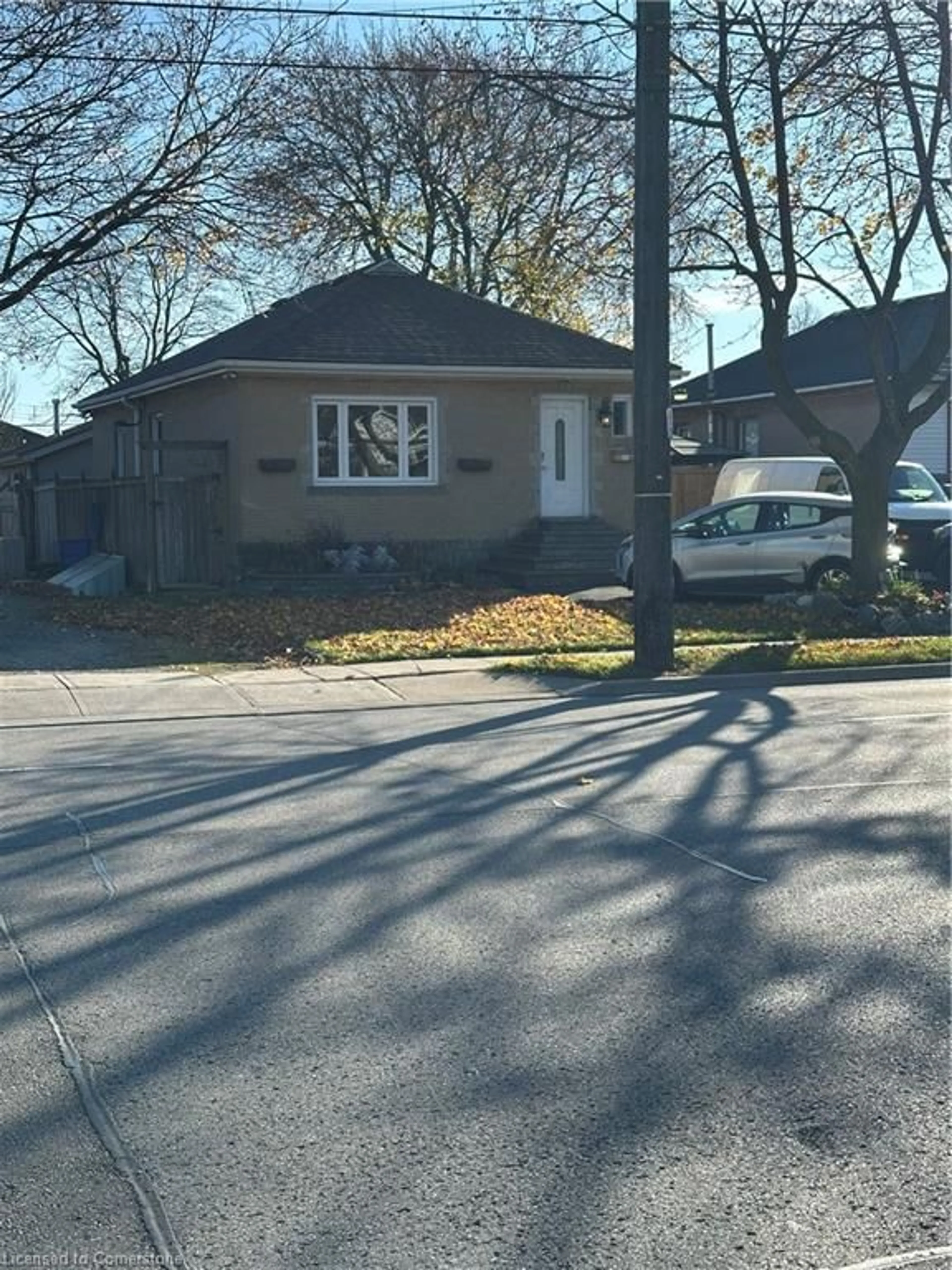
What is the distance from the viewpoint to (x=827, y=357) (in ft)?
139

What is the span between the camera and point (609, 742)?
11.9m

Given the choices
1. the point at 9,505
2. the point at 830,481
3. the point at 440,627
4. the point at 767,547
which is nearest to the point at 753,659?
the point at 440,627

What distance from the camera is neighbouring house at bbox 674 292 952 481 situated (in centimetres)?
3944

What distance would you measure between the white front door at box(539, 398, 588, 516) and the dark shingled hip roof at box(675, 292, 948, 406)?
11.7 m

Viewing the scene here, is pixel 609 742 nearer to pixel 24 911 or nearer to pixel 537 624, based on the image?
pixel 24 911

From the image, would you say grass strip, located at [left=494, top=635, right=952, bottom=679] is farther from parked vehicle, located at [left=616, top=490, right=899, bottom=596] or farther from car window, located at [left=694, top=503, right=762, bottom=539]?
car window, located at [left=694, top=503, right=762, bottom=539]

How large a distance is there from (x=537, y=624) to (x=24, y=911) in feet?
42.9

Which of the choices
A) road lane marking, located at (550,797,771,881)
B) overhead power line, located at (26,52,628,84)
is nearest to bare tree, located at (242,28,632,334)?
overhead power line, located at (26,52,628,84)

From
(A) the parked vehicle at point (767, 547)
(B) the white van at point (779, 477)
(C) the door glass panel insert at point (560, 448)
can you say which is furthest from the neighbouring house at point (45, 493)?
(A) the parked vehicle at point (767, 547)

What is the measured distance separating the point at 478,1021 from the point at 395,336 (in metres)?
20.6

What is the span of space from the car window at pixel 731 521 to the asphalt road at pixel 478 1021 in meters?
11.6

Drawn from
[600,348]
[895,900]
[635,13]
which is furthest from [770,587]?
[895,900]

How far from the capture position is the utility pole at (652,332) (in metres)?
15.3

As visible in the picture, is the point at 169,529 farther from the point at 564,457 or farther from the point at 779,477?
the point at 779,477
